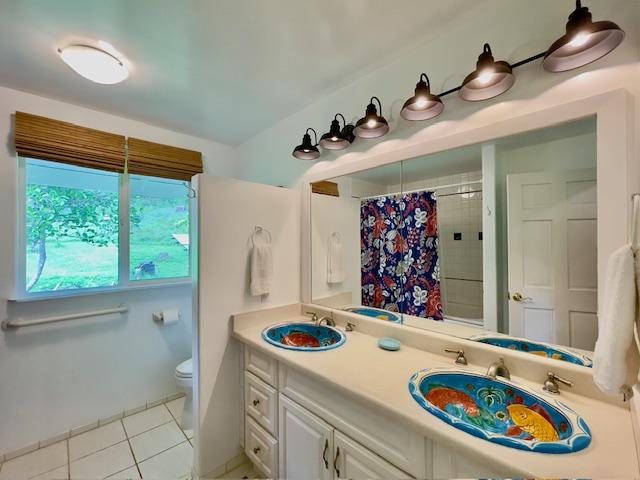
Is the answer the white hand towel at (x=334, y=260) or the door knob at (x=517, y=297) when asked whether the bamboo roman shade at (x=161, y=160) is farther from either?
the door knob at (x=517, y=297)

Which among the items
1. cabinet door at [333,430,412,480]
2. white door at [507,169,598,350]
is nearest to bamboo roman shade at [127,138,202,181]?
cabinet door at [333,430,412,480]

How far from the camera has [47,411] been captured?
70.1 inches

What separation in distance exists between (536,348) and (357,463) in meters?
0.86

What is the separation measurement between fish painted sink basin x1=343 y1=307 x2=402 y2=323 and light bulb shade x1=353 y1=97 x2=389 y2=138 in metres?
1.05

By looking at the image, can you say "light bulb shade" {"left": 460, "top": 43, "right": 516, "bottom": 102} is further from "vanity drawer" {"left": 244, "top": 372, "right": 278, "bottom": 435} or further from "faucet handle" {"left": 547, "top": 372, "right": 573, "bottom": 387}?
"vanity drawer" {"left": 244, "top": 372, "right": 278, "bottom": 435}

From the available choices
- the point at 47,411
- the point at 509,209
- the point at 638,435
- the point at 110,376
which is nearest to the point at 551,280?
the point at 509,209

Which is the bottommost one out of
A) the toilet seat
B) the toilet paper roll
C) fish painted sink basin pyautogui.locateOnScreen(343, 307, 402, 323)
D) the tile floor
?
the tile floor

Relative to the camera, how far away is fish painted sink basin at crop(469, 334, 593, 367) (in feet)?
3.25

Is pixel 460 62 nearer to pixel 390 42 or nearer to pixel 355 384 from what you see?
pixel 390 42

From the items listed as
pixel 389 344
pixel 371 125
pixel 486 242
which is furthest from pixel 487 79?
pixel 389 344

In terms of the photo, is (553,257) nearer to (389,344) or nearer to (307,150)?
(389,344)

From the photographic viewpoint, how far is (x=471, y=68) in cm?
119

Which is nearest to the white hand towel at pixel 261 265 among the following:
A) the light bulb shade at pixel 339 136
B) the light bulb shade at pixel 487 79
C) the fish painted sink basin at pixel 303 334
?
the fish painted sink basin at pixel 303 334

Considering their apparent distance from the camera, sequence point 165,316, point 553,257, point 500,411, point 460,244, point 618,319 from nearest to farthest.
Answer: point 618,319
point 500,411
point 553,257
point 460,244
point 165,316
